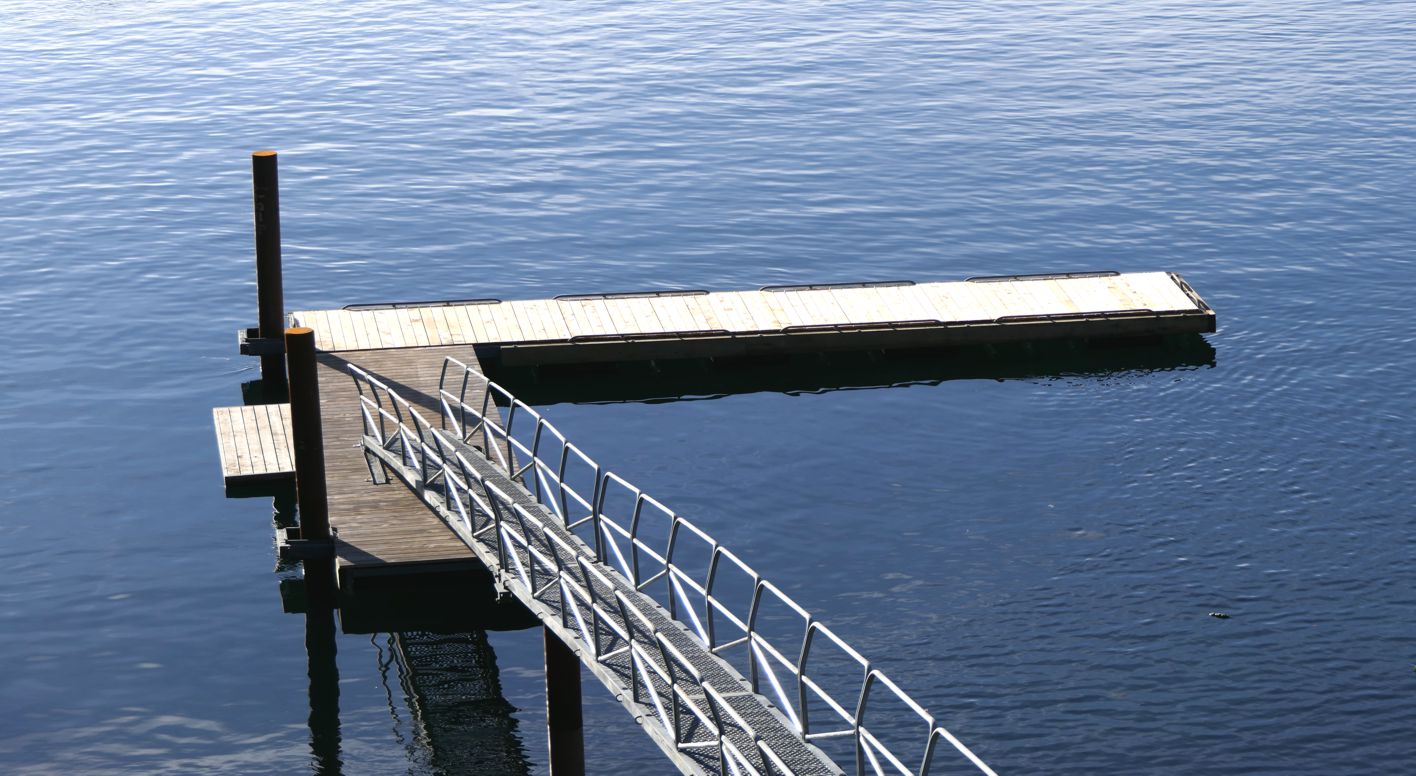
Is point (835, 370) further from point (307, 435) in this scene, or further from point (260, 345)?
point (307, 435)

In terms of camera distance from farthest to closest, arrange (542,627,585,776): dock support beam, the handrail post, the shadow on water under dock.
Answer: the shadow on water under dock → the handrail post → (542,627,585,776): dock support beam

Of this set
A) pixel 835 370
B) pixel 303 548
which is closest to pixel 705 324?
pixel 835 370

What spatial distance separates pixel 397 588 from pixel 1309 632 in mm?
12988

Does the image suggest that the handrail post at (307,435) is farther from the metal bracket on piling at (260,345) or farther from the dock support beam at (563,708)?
the metal bracket on piling at (260,345)

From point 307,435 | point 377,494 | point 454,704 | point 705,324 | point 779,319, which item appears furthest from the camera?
point 779,319

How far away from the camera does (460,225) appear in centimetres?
4425

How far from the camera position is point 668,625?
2017cm

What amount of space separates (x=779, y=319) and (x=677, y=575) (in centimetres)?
1496

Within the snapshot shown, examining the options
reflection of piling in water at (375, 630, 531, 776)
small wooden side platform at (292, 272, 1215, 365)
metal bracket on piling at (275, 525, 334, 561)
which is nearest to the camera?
reflection of piling in water at (375, 630, 531, 776)

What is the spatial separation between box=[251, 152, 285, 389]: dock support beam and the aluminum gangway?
2971 mm

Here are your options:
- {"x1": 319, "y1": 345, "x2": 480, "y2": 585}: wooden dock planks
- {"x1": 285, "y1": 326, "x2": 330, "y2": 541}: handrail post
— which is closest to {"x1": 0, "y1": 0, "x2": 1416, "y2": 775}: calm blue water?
{"x1": 319, "y1": 345, "x2": 480, "y2": 585}: wooden dock planks

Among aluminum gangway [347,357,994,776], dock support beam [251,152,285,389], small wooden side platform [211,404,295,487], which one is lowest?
aluminum gangway [347,357,994,776]

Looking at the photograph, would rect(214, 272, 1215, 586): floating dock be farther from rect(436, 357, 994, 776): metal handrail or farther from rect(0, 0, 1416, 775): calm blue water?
rect(436, 357, 994, 776): metal handrail

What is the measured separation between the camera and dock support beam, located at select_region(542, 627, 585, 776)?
2111cm
